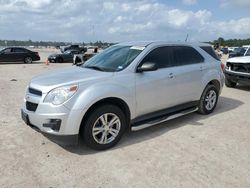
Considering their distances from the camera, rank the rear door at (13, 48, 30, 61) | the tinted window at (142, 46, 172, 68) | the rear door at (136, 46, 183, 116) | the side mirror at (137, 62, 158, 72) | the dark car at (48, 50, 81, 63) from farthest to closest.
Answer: the dark car at (48, 50, 81, 63), the rear door at (13, 48, 30, 61), the tinted window at (142, 46, 172, 68), the rear door at (136, 46, 183, 116), the side mirror at (137, 62, 158, 72)

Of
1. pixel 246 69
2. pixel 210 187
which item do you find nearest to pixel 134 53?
pixel 210 187

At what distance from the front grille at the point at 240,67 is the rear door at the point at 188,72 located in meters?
3.82

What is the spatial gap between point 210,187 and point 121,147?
5.48 feet

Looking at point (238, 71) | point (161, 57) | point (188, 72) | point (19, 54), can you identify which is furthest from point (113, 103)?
point (19, 54)

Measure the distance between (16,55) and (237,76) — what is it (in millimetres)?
19393

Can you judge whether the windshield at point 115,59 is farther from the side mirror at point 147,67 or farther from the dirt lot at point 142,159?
the dirt lot at point 142,159

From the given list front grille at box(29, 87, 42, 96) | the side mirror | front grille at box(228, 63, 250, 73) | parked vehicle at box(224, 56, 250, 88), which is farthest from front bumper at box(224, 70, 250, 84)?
front grille at box(29, 87, 42, 96)

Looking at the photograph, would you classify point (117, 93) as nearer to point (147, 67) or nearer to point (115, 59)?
point (147, 67)

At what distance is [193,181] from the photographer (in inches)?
138

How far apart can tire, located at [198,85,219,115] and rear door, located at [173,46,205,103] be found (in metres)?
0.20

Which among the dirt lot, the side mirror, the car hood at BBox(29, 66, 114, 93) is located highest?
the side mirror

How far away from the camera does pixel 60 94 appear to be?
4.07m

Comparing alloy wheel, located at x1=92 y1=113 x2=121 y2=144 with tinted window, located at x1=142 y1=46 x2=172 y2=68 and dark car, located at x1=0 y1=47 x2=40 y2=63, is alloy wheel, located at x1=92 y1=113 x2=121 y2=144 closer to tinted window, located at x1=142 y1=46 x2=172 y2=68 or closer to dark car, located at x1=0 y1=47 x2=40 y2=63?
tinted window, located at x1=142 y1=46 x2=172 y2=68

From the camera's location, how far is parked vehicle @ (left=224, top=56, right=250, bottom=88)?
367 inches
